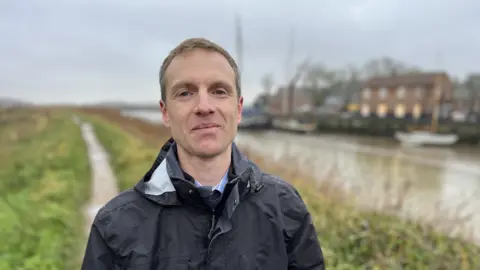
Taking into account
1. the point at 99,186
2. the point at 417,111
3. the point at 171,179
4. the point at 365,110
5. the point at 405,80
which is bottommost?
the point at 365,110

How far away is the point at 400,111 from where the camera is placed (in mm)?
44531

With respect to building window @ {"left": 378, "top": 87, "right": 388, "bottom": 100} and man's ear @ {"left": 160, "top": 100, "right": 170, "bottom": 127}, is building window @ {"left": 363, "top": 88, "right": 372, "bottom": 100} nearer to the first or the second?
building window @ {"left": 378, "top": 87, "right": 388, "bottom": 100}

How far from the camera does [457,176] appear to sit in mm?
15664

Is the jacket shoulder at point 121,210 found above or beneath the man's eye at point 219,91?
beneath

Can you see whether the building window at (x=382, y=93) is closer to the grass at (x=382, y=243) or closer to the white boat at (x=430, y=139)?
the white boat at (x=430, y=139)

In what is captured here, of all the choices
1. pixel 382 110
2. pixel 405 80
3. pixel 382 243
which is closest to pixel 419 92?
pixel 405 80

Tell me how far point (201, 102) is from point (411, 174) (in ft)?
49.4

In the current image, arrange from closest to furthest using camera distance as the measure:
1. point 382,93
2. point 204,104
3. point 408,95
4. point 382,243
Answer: point 204,104 < point 382,243 < point 408,95 < point 382,93

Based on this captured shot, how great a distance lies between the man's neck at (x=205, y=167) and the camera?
1.47 meters

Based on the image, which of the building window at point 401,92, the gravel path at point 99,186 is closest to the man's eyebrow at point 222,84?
the gravel path at point 99,186

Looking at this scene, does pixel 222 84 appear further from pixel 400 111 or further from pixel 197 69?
pixel 400 111

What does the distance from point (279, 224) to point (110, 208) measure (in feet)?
2.12

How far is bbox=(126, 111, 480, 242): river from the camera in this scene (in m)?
6.83

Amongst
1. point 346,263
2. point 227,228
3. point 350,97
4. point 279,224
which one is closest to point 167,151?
point 227,228
